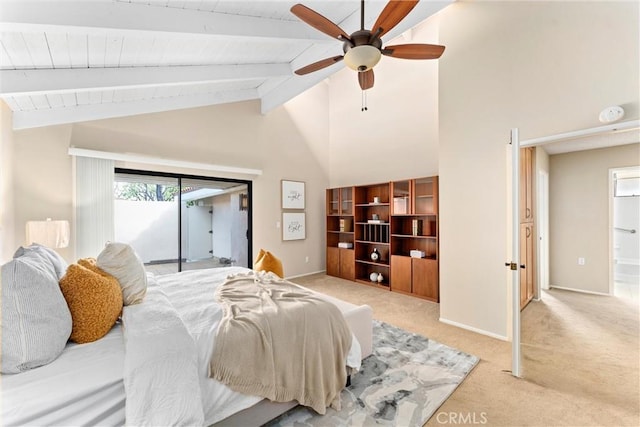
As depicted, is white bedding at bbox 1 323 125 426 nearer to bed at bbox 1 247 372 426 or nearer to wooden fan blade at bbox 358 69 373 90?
bed at bbox 1 247 372 426

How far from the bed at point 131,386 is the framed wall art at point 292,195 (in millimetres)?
3960

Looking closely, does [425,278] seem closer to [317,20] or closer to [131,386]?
[317,20]

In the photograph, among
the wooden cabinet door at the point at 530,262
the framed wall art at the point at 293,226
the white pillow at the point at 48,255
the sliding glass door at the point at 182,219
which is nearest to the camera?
the white pillow at the point at 48,255

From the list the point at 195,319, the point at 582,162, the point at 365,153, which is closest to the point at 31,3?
the point at 195,319

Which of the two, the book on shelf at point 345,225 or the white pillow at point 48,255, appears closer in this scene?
the white pillow at point 48,255

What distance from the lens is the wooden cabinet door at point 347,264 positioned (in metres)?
5.33

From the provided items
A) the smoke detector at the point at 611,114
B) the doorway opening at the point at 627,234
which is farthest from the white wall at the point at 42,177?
the doorway opening at the point at 627,234

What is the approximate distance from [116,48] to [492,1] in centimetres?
374

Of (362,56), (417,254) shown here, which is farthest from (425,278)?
(362,56)

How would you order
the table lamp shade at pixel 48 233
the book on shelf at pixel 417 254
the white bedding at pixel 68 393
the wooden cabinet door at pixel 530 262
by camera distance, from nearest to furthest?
1. the white bedding at pixel 68 393
2. the table lamp shade at pixel 48 233
3. the wooden cabinet door at pixel 530 262
4. the book on shelf at pixel 417 254

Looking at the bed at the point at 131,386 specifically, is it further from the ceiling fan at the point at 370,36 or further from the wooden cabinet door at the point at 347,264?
the wooden cabinet door at the point at 347,264

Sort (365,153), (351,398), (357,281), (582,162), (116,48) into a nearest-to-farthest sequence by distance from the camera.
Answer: (351,398) → (116,48) → (582,162) → (357,281) → (365,153)

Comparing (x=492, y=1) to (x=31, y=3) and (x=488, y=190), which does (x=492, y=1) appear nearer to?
(x=488, y=190)

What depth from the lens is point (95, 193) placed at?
3564mm
